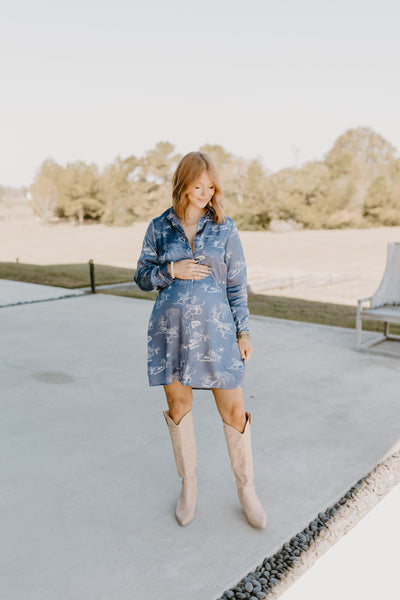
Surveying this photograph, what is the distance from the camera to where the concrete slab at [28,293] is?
8702 mm

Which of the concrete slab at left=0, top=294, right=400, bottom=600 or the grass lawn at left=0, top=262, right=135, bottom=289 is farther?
the grass lawn at left=0, top=262, right=135, bottom=289

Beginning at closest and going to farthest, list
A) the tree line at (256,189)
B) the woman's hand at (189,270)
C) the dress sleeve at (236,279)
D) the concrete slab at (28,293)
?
the woman's hand at (189,270) < the dress sleeve at (236,279) < the concrete slab at (28,293) < the tree line at (256,189)

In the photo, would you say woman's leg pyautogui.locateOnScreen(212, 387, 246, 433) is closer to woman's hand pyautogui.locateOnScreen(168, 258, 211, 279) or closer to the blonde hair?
woman's hand pyautogui.locateOnScreen(168, 258, 211, 279)

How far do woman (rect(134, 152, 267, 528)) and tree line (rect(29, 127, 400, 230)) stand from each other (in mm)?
40908

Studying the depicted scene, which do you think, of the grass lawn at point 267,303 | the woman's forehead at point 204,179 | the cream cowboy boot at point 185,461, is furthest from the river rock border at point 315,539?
the grass lawn at point 267,303

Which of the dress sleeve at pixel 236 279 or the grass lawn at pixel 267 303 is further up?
the dress sleeve at pixel 236 279

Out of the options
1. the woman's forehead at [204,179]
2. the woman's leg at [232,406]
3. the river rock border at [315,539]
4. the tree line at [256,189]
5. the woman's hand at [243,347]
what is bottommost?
the river rock border at [315,539]

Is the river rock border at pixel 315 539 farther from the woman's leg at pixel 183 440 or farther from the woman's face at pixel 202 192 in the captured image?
the woman's face at pixel 202 192

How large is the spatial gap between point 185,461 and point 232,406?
372mm

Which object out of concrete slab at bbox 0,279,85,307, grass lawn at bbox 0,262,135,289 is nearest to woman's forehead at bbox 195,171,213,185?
concrete slab at bbox 0,279,85,307

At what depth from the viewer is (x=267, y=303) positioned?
8867 mm

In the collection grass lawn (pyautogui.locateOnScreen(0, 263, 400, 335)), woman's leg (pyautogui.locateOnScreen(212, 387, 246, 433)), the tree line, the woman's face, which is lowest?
grass lawn (pyautogui.locateOnScreen(0, 263, 400, 335))

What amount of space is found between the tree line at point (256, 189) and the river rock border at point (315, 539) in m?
41.0

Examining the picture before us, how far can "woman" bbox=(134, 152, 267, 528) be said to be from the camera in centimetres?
232
